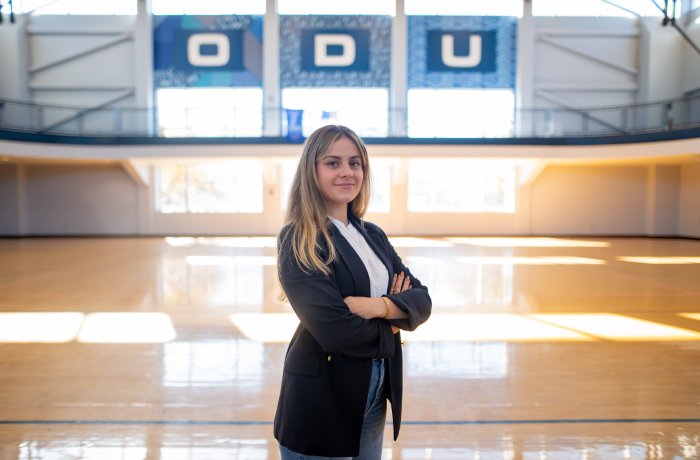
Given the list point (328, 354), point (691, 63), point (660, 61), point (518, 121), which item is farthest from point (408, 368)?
point (691, 63)

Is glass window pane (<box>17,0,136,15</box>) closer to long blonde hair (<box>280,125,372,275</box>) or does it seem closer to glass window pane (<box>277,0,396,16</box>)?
glass window pane (<box>277,0,396,16</box>)

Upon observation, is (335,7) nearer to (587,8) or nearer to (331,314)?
(587,8)

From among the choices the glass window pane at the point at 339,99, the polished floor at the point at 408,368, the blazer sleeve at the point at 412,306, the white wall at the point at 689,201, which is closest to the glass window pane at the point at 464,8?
the glass window pane at the point at 339,99

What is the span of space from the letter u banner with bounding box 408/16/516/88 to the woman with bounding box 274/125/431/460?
21759 millimetres

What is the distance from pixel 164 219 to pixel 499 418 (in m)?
21.0

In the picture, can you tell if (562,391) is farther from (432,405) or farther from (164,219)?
(164,219)

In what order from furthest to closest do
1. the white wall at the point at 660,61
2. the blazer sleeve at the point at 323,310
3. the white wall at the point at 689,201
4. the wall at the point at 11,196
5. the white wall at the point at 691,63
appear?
1. the white wall at the point at 660,61
2. the wall at the point at 11,196
3. the white wall at the point at 691,63
4. the white wall at the point at 689,201
5. the blazer sleeve at the point at 323,310

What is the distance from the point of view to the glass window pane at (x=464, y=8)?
22406mm

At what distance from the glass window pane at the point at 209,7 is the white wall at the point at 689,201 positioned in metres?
19.7

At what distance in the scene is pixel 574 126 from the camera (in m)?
21.9

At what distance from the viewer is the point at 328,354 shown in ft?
5.44

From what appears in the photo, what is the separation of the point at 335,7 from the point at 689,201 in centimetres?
1752

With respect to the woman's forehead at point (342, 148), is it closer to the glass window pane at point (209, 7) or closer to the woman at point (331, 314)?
the woman at point (331, 314)

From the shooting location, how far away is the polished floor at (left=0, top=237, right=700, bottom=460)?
3238mm
